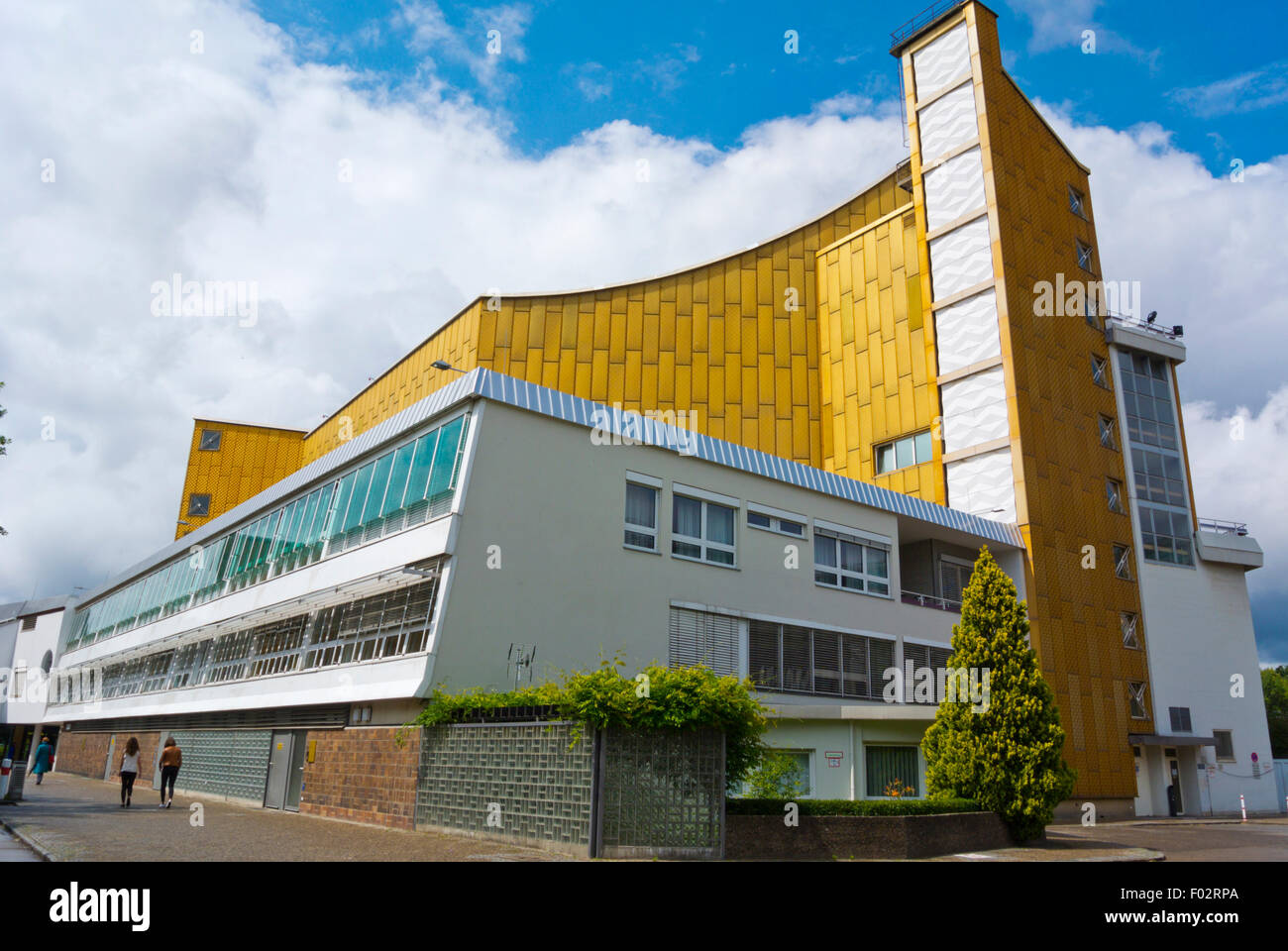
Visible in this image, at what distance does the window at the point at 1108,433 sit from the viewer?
3406 centimetres

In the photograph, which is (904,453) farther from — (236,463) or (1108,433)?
(236,463)

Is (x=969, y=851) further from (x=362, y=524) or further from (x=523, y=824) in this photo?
(x=362, y=524)

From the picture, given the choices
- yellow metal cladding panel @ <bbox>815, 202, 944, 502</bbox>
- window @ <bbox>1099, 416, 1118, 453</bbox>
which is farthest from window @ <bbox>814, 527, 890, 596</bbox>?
window @ <bbox>1099, 416, 1118, 453</bbox>

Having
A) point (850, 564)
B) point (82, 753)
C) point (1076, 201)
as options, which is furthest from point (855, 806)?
point (82, 753)

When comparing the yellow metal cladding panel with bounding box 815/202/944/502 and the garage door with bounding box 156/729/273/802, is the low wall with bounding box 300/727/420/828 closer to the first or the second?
the garage door with bounding box 156/729/273/802

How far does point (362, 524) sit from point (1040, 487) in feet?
68.9

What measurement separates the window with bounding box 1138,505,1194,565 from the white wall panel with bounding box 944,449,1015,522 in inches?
286

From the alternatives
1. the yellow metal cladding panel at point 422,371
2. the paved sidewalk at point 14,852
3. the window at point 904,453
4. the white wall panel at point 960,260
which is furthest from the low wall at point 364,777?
the white wall panel at point 960,260

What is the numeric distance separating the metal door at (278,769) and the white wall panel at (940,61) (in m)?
31.7

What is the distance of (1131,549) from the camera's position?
33.2 meters

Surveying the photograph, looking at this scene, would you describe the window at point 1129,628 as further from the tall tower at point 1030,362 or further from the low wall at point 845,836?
the low wall at point 845,836

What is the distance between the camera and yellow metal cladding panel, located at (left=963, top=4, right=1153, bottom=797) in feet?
95.6

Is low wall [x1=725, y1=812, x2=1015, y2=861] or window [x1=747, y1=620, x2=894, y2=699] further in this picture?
window [x1=747, y1=620, x2=894, y2=699]

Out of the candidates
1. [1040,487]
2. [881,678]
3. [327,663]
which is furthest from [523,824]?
[1040,487]
